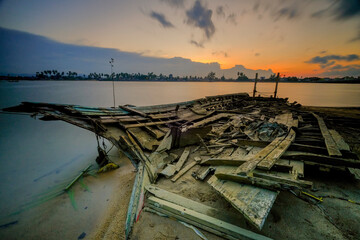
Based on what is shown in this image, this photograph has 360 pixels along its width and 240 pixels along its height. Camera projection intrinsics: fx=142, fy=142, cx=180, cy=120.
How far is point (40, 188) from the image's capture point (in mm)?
7258

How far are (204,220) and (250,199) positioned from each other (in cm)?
112

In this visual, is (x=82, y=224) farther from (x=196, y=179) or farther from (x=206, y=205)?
(x=206, y=205)

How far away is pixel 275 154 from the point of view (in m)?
3.92

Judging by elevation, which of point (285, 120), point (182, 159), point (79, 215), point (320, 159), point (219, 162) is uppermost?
point (285, 120)

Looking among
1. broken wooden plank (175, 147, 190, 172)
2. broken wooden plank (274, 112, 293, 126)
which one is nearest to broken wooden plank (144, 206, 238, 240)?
broken wooden plank (175, 147, 190, 172)

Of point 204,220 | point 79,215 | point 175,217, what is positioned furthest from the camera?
point 79,215

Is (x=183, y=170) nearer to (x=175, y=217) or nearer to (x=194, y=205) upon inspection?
(x=194, y=205)

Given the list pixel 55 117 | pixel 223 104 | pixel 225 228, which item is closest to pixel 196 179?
pixel 225 228

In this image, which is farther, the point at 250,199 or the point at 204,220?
the point at 204,220

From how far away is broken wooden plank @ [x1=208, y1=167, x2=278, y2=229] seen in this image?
2.27 metres

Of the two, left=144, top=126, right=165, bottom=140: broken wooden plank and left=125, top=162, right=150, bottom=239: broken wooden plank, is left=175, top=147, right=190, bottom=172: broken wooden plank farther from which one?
left=144, top=126, right=165, bottom=140: broken wooden plank

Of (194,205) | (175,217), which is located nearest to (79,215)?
(175,217)

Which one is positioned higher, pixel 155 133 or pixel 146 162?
pixel 155 133

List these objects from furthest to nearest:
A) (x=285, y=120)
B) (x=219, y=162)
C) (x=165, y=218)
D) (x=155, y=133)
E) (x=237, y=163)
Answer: (x=285, y=120), (x=155, y=133), (x=219, y=162), (x=237, y=163), (x=165, y=218)
